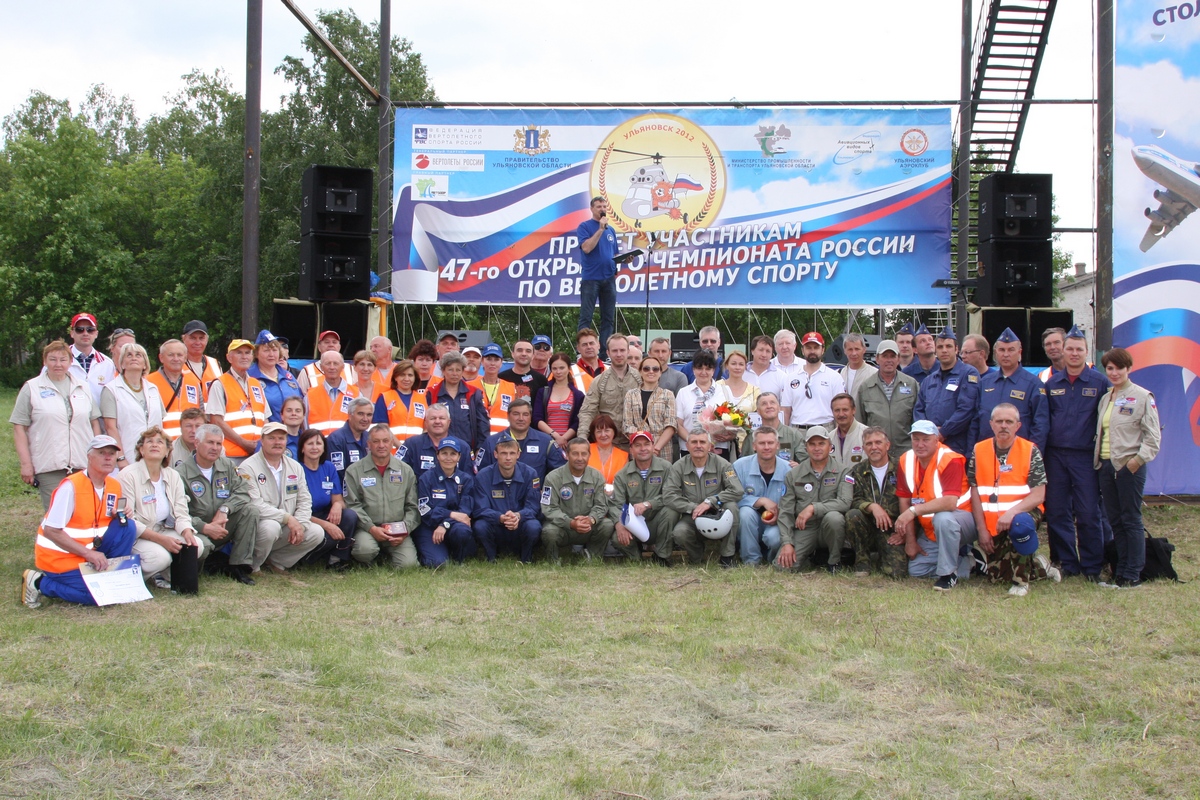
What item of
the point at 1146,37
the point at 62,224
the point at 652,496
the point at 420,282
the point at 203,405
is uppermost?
the point at 62,224

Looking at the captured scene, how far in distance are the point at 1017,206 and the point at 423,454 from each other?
684 cm

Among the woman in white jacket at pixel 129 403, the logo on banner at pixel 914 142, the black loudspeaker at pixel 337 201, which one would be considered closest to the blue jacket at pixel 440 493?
the woman in white jacket at pixel 129 403

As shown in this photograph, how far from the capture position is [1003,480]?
7.08 m

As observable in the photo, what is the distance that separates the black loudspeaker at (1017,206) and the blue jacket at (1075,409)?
3518 mm

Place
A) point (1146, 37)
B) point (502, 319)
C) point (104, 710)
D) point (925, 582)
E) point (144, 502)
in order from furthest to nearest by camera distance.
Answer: point (502, 319) → point (1146, 37) → point (925, 582) → point (144, 502) → point (104, 710)

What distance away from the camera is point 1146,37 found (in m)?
9.75

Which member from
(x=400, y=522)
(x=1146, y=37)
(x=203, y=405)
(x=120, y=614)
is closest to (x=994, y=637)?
(x=400, y=522)

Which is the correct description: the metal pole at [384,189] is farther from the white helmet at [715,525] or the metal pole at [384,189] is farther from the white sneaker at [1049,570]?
the white sneaker at [1049,570]

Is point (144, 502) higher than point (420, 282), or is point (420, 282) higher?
point (420, 282)

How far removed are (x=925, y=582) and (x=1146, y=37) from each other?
623cm

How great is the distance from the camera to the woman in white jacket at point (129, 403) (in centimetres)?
721

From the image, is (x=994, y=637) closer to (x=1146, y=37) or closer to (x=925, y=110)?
(x=1146, y=37)

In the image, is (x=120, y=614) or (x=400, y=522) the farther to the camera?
(x=400, y=522)

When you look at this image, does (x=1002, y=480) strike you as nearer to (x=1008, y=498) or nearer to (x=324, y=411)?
(x=1008, y=498)
